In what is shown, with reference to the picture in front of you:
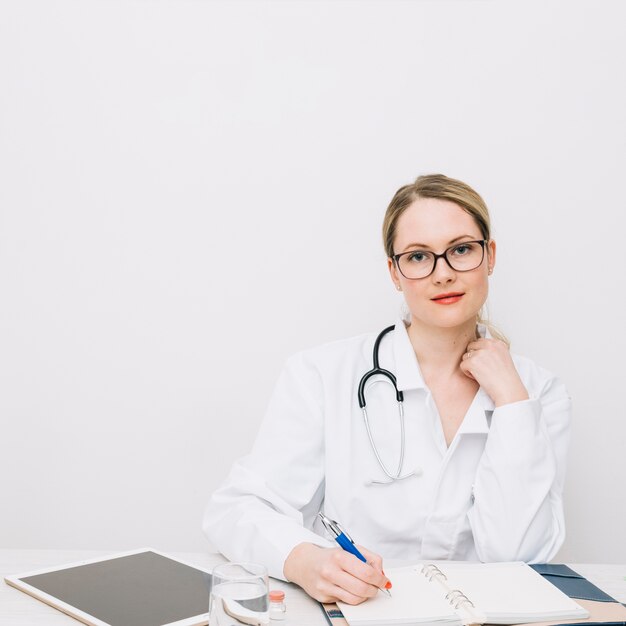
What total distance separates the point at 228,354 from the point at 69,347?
49 centimetres

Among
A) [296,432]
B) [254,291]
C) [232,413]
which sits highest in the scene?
[254,291]

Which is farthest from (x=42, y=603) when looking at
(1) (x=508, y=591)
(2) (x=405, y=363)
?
(2) (x=405, y=363)

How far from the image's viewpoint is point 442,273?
1591mm

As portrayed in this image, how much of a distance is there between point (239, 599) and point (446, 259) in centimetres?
97

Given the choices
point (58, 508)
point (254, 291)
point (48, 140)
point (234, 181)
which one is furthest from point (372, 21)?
point (58, 508)

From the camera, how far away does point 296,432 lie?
1614 millimetres

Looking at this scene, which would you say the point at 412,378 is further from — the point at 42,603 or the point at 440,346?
the point at 42,603

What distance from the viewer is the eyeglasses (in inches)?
64.1

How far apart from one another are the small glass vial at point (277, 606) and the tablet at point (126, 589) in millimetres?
98

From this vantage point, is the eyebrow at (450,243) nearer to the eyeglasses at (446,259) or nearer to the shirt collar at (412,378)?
the eyeglasses at (446,259)

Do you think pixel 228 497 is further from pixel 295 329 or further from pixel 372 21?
pixel 372 21

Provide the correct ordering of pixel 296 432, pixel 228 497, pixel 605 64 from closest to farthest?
pixel 228 497 → pixel 296 432 → pixel 605 64

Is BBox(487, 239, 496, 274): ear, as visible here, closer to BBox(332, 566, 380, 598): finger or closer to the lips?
the lips

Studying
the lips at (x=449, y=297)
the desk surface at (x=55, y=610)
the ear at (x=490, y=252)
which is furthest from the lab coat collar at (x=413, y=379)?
the desk surface at (x=55, y=610)
